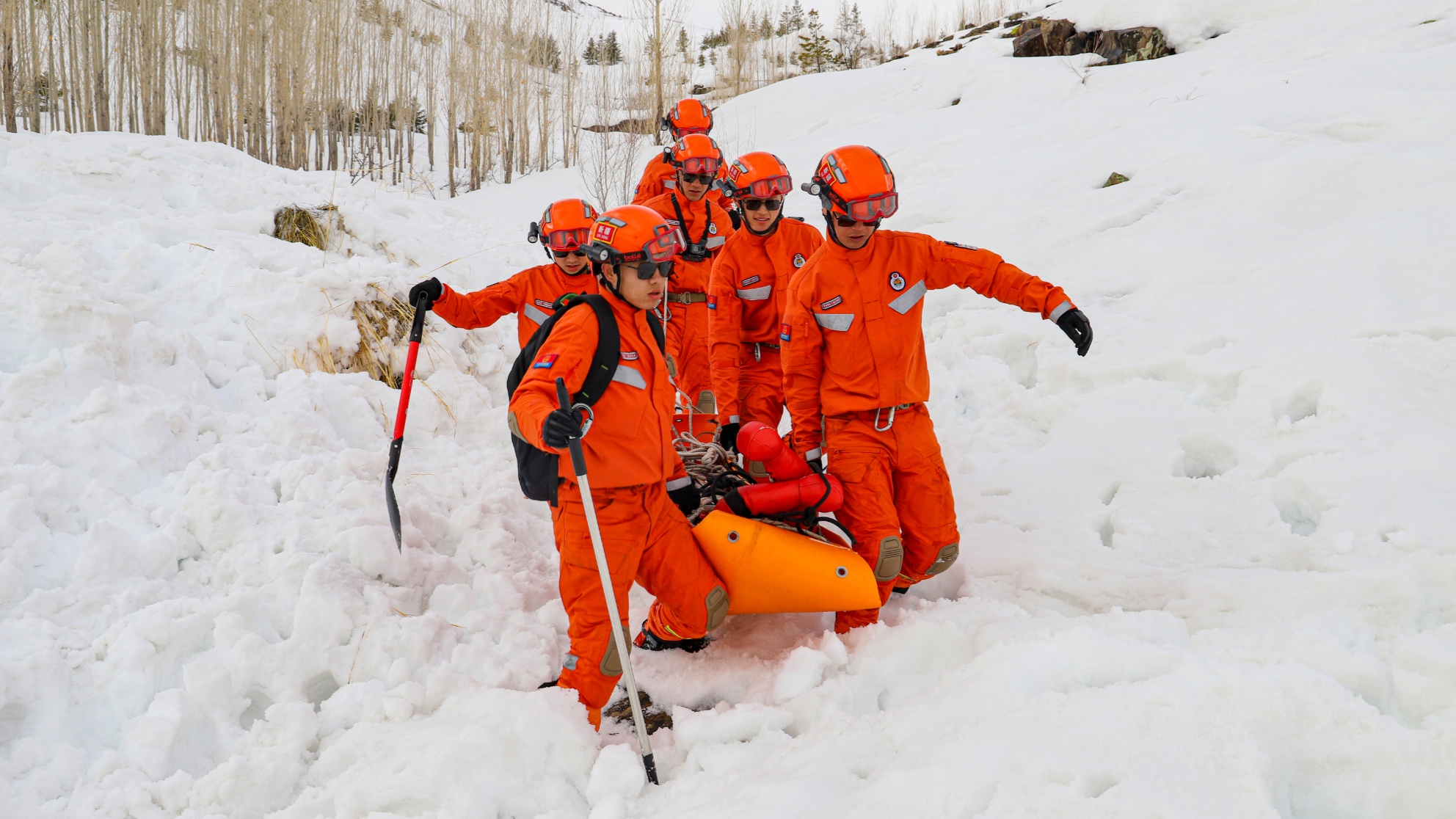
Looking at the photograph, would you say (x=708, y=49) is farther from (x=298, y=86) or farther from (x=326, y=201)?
(x=326, y=201)

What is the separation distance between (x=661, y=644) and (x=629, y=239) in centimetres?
175

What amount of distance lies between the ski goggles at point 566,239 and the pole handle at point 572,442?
1902mm

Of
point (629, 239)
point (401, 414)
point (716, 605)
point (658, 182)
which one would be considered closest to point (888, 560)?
point (716, 605)

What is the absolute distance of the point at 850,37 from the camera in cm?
3170

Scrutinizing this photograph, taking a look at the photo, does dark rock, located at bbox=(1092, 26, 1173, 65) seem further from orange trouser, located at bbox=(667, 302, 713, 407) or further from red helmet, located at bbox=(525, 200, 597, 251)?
red helmet, located at bbox=(525, 200, 597, 251)

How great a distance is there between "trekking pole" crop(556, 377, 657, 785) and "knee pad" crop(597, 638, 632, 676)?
84 mm

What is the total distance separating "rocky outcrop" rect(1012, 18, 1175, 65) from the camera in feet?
38.8

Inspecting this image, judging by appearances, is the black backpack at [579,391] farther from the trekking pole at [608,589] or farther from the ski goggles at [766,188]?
the ski goggles at [766,188]

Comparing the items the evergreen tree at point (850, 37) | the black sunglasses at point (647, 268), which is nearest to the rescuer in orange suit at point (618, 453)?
the black sunglasses at point (647, 268)

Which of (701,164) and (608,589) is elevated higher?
(701,164)

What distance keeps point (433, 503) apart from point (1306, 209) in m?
6.19

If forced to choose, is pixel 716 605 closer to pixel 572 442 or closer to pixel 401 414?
pixel 572 442

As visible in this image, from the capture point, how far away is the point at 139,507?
370 centimetres

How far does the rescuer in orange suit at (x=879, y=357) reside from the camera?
354cm
